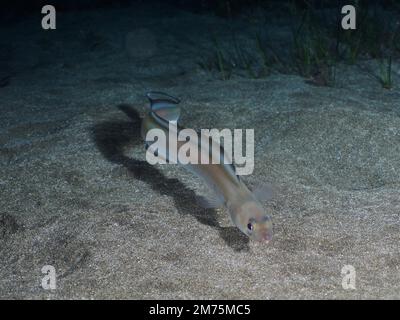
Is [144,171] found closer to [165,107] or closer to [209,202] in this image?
[165,107]

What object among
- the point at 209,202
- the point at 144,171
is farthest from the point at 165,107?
the point at 144,171

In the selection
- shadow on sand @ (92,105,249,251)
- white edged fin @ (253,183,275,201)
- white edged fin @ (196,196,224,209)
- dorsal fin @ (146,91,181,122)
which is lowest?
shadow on sand @ (92,105,249,251)

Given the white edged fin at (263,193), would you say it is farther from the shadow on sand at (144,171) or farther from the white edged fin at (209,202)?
the shadow on sand at (144,171)

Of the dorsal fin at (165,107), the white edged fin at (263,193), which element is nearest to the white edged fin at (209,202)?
the white edged fin at (263,193)

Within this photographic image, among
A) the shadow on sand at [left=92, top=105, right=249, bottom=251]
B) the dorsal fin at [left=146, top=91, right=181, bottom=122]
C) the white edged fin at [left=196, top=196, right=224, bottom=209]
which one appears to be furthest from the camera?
the shadow on sand at [left=92, top=105, right=249, bottom=251]

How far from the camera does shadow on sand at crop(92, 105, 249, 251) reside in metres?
3.62

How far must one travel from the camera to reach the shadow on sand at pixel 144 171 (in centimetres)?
362

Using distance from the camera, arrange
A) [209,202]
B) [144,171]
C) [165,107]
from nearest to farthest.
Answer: [209,202]
[165,107]
[144,171]

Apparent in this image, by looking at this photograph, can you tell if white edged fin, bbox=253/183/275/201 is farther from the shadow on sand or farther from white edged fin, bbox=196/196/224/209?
the shadow on sand

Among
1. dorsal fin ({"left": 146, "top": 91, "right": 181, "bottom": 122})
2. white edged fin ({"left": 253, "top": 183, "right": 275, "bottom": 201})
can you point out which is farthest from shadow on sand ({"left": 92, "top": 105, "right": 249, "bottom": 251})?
dorsal fin ({"left": 146, "top": 91, "right": 181, "bottom": 122})

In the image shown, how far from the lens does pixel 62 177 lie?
14.9 feet

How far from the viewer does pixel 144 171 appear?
4672 mm

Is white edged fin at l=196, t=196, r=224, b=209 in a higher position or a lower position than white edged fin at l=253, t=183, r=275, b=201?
lower
